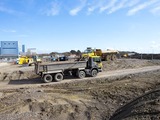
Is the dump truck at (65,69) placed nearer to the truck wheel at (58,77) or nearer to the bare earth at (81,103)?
the truck wheel at (58,77)

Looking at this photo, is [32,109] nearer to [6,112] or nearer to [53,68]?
[6,112]

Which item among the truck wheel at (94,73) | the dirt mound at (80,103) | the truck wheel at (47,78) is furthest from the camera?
the truck wheel at (94,73)

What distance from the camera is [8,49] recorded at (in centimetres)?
10531

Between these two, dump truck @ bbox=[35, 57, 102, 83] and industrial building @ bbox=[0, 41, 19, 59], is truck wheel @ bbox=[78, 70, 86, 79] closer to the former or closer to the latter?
dump truck @ bbox=[35, 57, 102, 83]

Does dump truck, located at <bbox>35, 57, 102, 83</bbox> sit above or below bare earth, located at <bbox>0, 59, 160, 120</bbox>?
above

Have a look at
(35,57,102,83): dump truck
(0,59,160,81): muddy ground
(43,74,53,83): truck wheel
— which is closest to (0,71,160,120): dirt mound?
(43,74,53,83): truck wheel

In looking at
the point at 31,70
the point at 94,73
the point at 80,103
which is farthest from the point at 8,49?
the point at 80,103

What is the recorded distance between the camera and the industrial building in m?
104

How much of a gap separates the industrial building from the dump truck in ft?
278

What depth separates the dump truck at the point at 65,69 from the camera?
22531mm

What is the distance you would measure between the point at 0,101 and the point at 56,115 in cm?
537

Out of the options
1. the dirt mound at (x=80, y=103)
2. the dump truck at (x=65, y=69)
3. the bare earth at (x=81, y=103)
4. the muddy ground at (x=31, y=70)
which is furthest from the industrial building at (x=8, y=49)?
the dirt mound at (x=80, y=103)

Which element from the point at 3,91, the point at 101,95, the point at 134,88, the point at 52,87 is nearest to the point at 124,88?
the point at 134,88

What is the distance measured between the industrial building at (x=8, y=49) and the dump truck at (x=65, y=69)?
278 ft
